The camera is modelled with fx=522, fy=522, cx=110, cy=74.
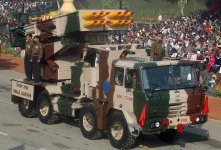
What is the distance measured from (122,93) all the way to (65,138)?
93.3 inches

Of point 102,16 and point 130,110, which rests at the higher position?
point 102,16

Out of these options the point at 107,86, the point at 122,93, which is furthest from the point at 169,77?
the point at 107,86

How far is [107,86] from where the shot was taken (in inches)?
494

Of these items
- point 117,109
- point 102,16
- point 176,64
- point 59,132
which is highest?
point 102,16

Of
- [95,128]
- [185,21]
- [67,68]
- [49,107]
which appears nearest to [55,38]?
[67,68]

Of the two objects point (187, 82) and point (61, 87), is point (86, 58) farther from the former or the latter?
point (187, 82)

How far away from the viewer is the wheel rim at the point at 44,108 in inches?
595

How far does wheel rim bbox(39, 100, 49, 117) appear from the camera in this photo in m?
15.1

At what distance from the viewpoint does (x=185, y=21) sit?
1545 inches

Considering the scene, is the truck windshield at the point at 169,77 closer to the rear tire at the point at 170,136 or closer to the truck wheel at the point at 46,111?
the rear tire at the point at 170,136

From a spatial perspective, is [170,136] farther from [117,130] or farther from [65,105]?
[65,105]

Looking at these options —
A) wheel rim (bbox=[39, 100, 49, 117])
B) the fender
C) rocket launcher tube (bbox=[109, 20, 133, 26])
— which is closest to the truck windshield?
the fender

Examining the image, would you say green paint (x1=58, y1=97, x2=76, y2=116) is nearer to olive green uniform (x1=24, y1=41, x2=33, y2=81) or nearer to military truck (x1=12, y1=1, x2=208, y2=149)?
military truck (x1=12, y1=1, x2=208, y2=149)

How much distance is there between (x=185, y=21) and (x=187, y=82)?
27632 millimetres
